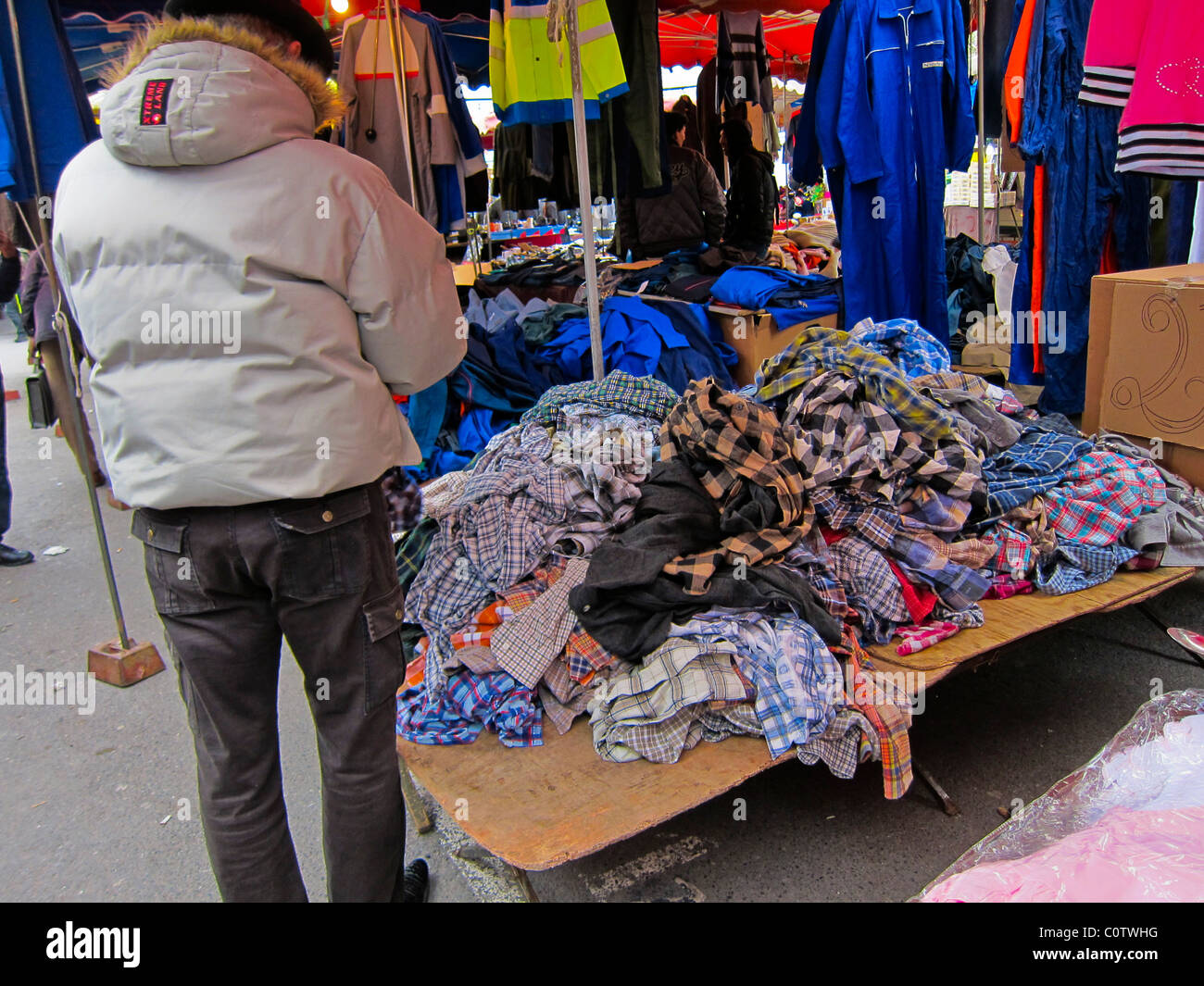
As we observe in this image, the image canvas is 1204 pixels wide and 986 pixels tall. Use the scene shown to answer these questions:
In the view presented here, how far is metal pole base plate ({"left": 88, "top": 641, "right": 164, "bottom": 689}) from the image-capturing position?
3607 mm

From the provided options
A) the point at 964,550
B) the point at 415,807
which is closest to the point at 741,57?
the point at 964,550

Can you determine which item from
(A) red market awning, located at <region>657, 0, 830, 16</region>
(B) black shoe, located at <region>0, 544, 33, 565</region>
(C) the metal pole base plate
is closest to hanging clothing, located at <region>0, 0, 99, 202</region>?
(C) the metal pole base plate

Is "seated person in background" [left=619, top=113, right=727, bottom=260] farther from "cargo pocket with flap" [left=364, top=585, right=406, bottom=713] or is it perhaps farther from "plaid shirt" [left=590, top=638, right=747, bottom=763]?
"cargo pocket with flap" [left=364, top=585, right=406, bottom=713]

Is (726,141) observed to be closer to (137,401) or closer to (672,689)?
(672,689)

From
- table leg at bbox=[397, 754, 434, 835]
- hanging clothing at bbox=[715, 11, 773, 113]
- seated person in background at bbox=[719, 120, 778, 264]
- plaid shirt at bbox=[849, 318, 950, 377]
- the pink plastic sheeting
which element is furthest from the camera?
seated person in background at bbox=[719, 120, 778, 264]

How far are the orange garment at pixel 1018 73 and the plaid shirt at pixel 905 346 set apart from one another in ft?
5.59

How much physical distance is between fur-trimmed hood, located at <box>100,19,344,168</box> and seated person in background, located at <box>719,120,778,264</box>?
550 centimetres

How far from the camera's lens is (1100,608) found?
269 centimetres

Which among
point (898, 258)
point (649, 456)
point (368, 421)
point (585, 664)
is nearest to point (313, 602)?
point (368, 421)

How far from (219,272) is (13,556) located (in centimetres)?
439

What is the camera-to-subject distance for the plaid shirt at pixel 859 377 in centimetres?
294

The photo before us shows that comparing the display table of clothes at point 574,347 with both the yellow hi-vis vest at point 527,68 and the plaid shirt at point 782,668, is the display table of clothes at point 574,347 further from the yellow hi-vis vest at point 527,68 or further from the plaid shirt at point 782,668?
the plaid shirt at point 782,668

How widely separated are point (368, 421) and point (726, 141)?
6514 millimetres

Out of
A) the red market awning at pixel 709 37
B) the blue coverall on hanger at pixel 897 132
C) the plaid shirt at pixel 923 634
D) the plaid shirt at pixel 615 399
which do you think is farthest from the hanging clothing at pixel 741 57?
the plaid shirt at pixel 923 634
